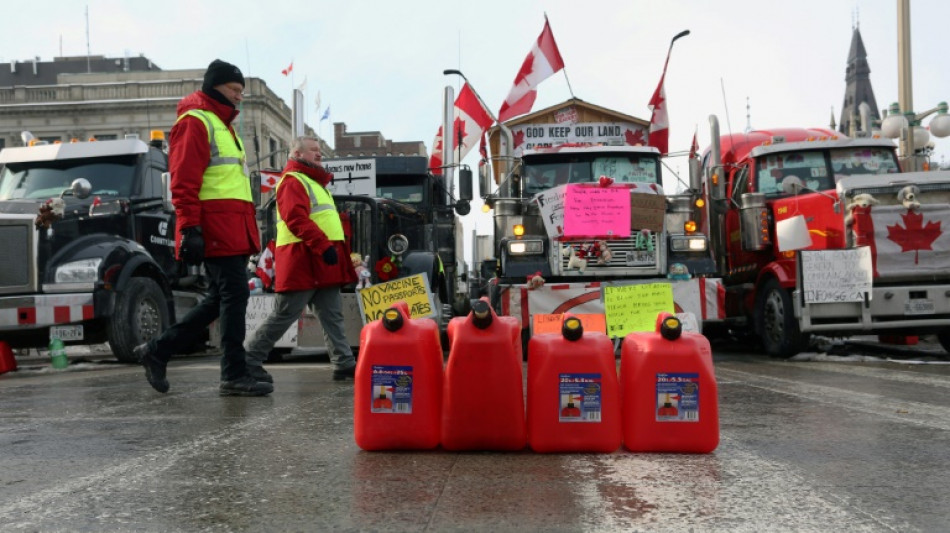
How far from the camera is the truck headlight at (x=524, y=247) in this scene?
10078 mm

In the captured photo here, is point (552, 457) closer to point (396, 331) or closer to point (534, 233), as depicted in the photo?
point (396, 331)

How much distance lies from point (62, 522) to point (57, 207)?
7.91 metres

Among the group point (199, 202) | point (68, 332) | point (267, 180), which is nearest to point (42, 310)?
point (68, 332)

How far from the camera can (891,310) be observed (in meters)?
9.39

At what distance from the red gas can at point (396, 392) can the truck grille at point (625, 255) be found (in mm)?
6117

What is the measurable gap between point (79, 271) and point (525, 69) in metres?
8.58

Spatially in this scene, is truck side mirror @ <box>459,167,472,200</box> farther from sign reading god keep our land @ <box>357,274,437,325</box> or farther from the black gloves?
the black gloves

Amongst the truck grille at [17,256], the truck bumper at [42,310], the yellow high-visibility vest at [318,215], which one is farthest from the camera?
the truck grille at [17,256]

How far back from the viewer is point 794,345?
32.8 feet

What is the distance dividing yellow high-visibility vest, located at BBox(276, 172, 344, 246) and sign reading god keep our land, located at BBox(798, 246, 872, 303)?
5.21 metres

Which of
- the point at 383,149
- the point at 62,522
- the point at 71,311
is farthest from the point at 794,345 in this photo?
the point at 383,149

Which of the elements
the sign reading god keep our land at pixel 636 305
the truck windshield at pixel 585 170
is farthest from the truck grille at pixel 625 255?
the sign reading god keep our land at pixel 636 305

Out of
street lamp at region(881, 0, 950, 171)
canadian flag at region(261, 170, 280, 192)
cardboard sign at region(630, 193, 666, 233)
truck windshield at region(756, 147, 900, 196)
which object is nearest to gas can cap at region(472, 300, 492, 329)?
cardboard sign at region(630, 193, 666, 233)

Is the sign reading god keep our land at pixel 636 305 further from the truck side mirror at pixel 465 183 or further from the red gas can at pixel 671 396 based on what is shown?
the truck side mirror at pixel 465 183
